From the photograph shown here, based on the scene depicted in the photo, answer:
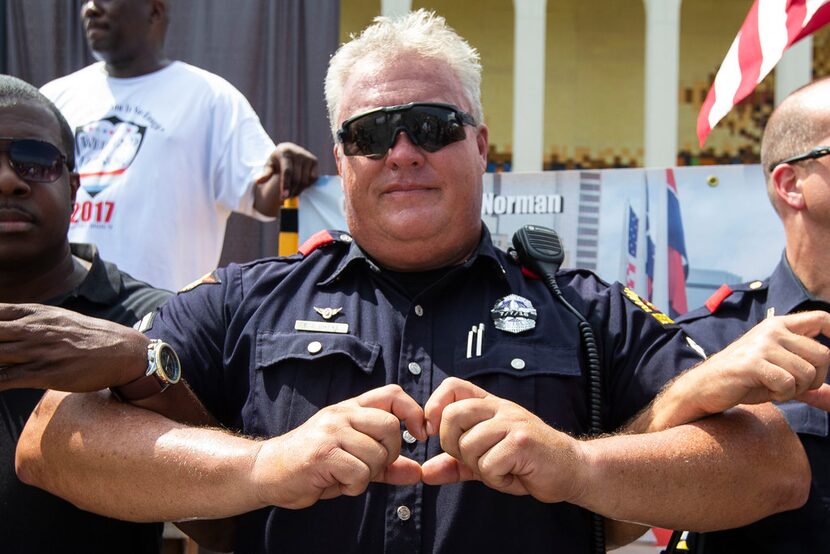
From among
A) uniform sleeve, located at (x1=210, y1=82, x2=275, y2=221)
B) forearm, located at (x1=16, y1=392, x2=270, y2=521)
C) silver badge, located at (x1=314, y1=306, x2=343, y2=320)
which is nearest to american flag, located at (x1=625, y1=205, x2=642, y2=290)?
uniform sleeve, located at (x1=210, y1=82, x2=275, y2=221)

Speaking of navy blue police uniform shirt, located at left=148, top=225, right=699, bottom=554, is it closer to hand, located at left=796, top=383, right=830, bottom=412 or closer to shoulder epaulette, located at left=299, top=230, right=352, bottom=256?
shoulder epaulette, located at left=299, top=230, right=352, bottom=256

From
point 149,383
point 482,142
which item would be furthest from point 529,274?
point 149,383

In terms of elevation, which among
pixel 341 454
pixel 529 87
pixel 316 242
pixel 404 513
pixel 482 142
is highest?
pixel 529 87

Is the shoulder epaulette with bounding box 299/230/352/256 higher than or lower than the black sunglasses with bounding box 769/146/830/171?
lower

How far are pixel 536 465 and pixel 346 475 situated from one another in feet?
1.20

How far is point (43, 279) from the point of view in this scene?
277 cm

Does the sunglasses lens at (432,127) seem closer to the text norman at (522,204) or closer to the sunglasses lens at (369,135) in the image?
the sunglasses lens at (369,135)

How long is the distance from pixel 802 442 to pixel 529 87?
695 cm

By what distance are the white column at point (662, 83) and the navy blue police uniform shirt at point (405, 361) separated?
266 inches

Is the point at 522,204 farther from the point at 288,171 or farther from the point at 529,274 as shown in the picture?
the point at 529,274

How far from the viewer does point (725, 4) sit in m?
10.7

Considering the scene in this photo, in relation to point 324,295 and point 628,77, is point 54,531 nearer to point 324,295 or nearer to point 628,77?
point 324,295

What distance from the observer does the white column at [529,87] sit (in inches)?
354

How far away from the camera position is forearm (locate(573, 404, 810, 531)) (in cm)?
203
